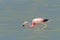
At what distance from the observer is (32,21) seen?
17203 millimetres

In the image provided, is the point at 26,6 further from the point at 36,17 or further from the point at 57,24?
the point at 57,24

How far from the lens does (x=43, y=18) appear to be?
17.3m

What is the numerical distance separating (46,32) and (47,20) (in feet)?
2.80

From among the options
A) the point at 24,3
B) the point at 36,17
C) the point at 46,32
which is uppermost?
the point at 24,3

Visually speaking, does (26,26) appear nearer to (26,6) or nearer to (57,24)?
(57,24)

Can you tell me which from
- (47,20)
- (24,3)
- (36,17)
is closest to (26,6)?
(24,3)

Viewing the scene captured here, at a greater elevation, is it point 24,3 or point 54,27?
point 24,3

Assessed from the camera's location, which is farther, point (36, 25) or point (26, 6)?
point (26, 6)

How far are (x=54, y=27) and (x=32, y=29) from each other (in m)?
0.78

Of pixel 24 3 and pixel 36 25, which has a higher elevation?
pixel 24 3

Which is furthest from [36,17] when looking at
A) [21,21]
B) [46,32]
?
[46,32]

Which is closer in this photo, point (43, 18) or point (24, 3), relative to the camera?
point (43, 18)

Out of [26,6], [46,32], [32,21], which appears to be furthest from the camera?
[26,6]

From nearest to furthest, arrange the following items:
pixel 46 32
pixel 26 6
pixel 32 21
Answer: pixel 46 32 < pixel 32 21 < pixel 26 6
